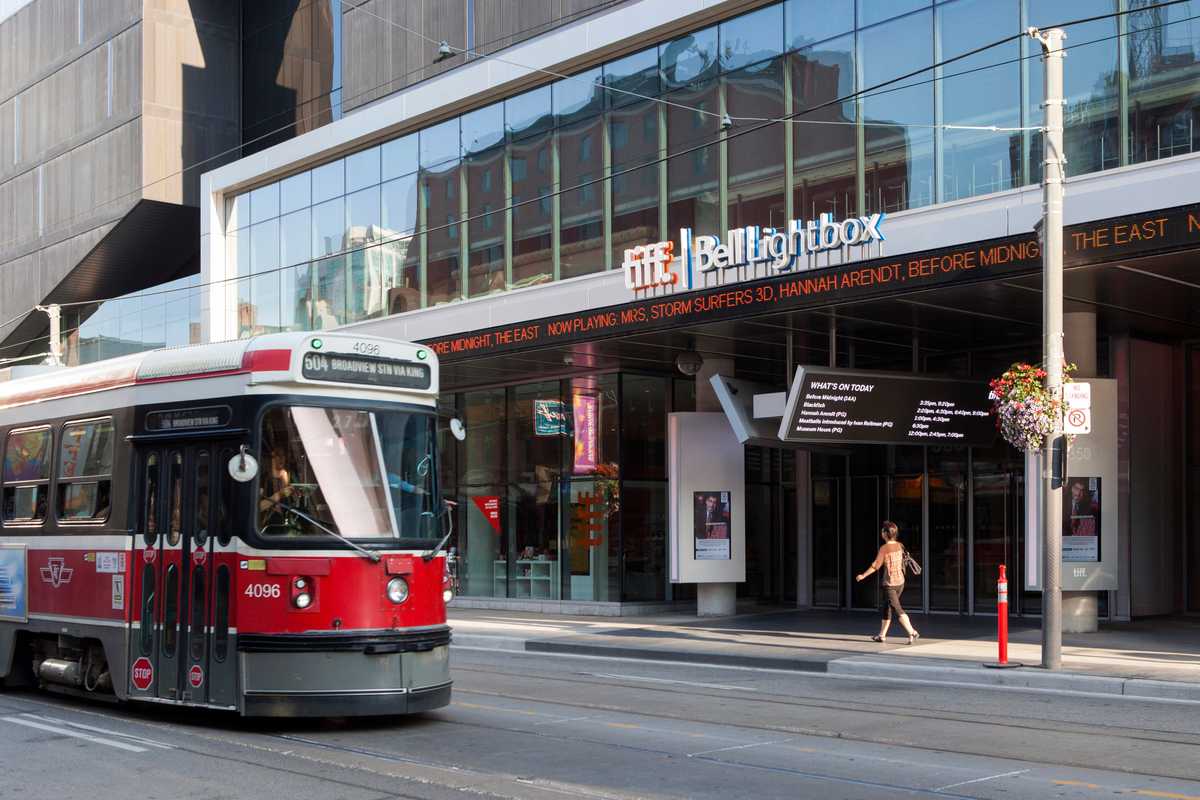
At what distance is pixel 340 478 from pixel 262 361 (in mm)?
1219

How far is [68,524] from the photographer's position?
43.8ft

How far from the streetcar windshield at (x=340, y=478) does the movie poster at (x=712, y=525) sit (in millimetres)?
14491

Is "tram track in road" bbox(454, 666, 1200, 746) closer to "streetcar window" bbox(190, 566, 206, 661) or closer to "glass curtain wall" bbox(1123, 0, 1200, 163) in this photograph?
"streetcar window" bbox(190, 566, 206, 661)

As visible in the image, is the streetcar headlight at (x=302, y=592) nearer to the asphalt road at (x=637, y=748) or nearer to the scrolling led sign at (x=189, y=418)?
the asphalt road at (x=637, y=748)

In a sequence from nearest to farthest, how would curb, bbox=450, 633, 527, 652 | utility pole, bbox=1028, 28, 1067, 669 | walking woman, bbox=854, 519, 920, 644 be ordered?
1. utility pole, bbox=1028, 28, 1067, 669
2. walking woman, bbox=854, 519, 920, 644
3. curb, bbox=450, 633, 527, 652

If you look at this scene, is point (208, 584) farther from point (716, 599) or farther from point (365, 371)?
point (716, 599)

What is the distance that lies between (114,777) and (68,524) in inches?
173

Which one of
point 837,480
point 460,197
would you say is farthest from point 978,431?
point 460,197

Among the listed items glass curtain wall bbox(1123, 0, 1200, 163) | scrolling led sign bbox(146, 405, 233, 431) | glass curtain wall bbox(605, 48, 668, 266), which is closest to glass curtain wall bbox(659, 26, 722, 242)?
glass curtain wall bbox(605, 48, 668, 266)

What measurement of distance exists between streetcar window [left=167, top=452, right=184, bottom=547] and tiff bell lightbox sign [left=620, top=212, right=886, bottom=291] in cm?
1133

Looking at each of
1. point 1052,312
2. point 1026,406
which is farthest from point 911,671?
point 1052,312

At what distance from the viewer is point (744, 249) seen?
70.1 ft

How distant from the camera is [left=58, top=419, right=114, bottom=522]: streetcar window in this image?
12.8 metres

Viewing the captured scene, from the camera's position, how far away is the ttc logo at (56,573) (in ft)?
43.4
